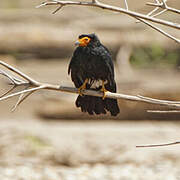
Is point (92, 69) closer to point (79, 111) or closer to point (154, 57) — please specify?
point (79, 111)

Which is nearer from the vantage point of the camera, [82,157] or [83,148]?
[82,157]

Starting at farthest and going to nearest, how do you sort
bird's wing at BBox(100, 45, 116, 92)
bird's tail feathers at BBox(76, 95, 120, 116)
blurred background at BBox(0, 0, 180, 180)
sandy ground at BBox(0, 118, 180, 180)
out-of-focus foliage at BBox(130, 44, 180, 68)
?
out-of-focus foliage at BBox(130, 44, 180, 68), blurred background at BBox(0, 0, 180, 180), sandy ground at BBox(0, 118, 180, 180), bird's wing at BBox(100, 45, 116, 92), bird's tail feathers at BBox(76, 95, 120, 116)

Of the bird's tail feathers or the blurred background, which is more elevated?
the bird's tail feathers

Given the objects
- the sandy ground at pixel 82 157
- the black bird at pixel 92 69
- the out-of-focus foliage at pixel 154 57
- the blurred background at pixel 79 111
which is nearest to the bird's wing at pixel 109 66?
the black bird at pixel 92 69

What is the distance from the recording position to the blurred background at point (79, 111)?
6216 mm

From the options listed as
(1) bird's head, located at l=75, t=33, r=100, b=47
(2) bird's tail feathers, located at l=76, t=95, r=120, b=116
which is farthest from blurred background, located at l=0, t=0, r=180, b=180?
(2) bird's tail feathers, located at l=76, t=95, r=120, b=116

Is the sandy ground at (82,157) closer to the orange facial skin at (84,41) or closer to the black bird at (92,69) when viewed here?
the black bird at (92,69)

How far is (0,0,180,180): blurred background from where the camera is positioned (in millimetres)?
A: 6216

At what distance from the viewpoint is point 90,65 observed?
13.6 feet

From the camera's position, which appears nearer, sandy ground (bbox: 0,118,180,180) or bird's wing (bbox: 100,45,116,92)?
bird's wing (bbox: 100,45,116,92)

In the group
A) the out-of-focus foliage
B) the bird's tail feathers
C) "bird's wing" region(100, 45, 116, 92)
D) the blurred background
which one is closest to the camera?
the bird's tail feathers

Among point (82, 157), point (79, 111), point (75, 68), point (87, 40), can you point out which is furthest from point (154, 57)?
point (75, 68)

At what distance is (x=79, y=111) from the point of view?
26.5ft

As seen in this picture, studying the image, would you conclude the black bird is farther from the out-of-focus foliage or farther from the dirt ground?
the out-of-focus foliage
